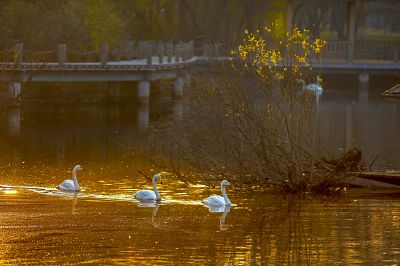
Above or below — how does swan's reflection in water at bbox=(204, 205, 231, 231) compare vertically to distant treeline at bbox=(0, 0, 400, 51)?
below

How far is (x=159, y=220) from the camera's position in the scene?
27297 millimetres

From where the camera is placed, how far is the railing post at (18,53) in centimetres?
5294

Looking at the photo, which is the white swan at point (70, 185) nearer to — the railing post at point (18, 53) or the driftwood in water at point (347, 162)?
the driftwood in water at point (347, 162)

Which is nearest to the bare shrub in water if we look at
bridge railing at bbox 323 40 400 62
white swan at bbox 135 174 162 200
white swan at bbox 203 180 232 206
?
white swan at bbox 203 180 232 206

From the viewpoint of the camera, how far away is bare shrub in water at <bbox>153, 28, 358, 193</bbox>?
31.5m

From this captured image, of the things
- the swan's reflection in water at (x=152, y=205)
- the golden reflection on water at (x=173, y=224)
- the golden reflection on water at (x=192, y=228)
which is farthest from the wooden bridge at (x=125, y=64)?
the swan's reflection in water at (x=152, y=205)

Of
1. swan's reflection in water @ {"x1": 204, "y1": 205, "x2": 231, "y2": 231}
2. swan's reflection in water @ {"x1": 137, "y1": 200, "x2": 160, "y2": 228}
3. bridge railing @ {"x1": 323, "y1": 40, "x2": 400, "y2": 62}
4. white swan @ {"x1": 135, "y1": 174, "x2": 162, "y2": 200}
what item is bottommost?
bridge railing @ {"x1": 323, "y1": 40, "x2": 400, "y2": 62}

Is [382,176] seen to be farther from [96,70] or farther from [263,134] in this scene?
[96,70]

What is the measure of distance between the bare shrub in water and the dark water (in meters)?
0.52

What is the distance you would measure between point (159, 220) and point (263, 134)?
16.7 ft

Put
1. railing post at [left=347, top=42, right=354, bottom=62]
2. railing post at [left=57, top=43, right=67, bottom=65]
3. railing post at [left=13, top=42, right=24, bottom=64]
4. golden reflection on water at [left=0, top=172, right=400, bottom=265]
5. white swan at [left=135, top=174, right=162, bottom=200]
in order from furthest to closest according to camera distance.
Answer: railing post at [left=347, top=42, right=354, bottom=62]
railing post at [left=57, top=43, right=67, bottom=65]
railing post at [left=13, top=42, right=24, bottom=64]
white swan at [left=135, top=174, right=162, bottom=200]
golden reflection on water at [left=0, top=172, right=400, bottom=265]

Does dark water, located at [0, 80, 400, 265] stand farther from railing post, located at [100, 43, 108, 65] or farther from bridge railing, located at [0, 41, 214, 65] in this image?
railing post, located at [100, 43, 108, 65]

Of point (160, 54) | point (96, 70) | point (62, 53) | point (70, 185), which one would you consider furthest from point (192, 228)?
point (160, 54)

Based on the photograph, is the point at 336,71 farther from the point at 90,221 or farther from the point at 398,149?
the point at 90,221
